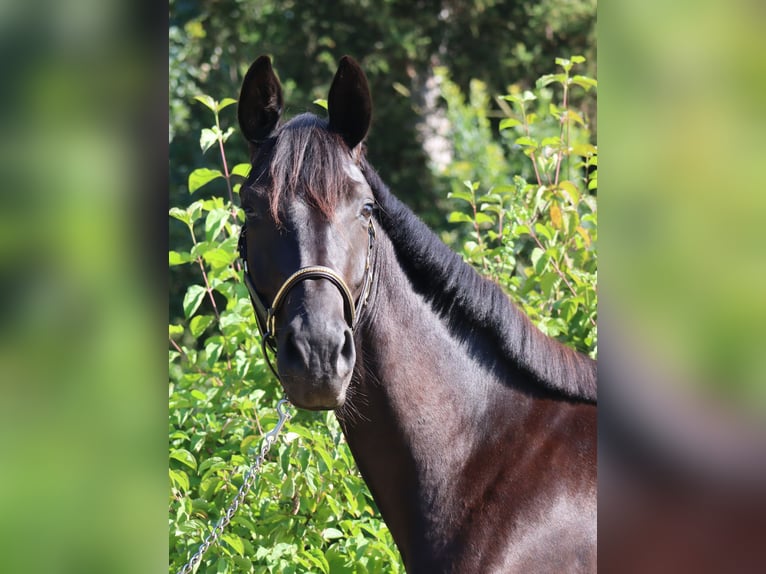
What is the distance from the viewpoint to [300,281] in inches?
81.7

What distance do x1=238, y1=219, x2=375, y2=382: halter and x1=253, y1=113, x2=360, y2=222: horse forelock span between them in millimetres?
164

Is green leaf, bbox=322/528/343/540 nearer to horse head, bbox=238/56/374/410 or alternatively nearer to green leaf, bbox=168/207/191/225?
horse head, bbox=238/56/374/410

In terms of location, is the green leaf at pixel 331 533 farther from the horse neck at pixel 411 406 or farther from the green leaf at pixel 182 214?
the green leaf at pixel 182 214

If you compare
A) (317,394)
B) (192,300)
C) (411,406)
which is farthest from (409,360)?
(192,300)

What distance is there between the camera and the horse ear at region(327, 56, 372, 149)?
93.0 inches

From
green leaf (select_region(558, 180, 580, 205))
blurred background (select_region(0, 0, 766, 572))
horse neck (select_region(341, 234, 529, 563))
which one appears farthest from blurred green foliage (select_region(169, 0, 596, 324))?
blurred background (select_region(0, 0, 766, 572))

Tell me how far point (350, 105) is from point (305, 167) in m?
0.30

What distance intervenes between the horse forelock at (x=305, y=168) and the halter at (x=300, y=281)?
0.16 m

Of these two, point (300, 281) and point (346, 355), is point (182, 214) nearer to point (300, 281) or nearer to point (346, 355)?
point (300, 281)
